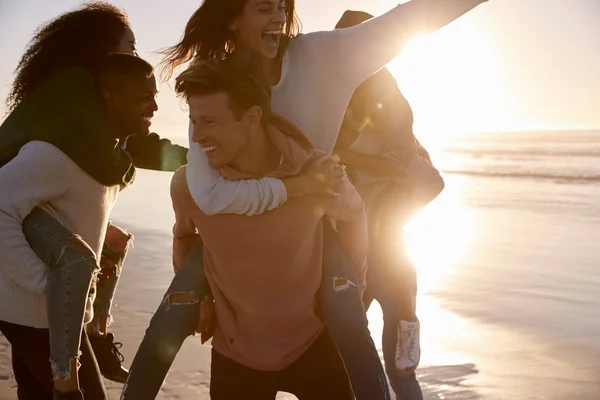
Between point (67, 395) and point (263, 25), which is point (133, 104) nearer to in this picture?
point (263, 25)

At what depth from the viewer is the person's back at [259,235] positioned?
2.47 metres

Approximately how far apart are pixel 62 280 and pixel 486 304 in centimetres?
527

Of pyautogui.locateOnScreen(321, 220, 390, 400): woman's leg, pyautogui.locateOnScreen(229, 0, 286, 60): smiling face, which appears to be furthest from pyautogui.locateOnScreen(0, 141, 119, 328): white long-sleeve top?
pyautogui.locateOnScreen(321, 220, 390, 400): woman's leg

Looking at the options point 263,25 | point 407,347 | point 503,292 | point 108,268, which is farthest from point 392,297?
point 503,292

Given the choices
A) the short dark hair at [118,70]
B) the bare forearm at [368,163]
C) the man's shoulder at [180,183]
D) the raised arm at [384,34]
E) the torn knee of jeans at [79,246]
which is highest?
the raised arm at [384,34]

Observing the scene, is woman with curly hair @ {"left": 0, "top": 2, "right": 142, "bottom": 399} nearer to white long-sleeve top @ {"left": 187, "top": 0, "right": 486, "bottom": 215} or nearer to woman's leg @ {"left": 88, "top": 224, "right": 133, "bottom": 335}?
white long-sleeve top @ {"left": 187, "top": 0, "right": 486, "bottom": 215}

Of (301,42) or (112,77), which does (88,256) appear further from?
(301,42)

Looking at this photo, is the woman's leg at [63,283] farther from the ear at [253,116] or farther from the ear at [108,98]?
the ear at [253,116]

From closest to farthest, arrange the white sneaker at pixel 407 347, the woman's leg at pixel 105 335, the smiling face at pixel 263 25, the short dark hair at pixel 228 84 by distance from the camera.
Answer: the short dark hair at pixel 228 84 < the smiling face at pixel 263 25 < the white sneaker at pixel 407 347 < the woman's leg at pixel 105 335

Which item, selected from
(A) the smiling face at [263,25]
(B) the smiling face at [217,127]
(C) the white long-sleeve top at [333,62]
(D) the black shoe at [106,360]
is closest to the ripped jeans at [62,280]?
(C) the white long-sleeve top at [333,62]

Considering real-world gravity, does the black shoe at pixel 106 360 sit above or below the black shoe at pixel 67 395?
below

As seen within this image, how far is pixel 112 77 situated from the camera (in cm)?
286

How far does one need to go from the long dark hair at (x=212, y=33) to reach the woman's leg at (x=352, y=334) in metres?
0.98

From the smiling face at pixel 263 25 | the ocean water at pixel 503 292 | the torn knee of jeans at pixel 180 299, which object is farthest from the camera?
the ocean water at pixel 503 292
